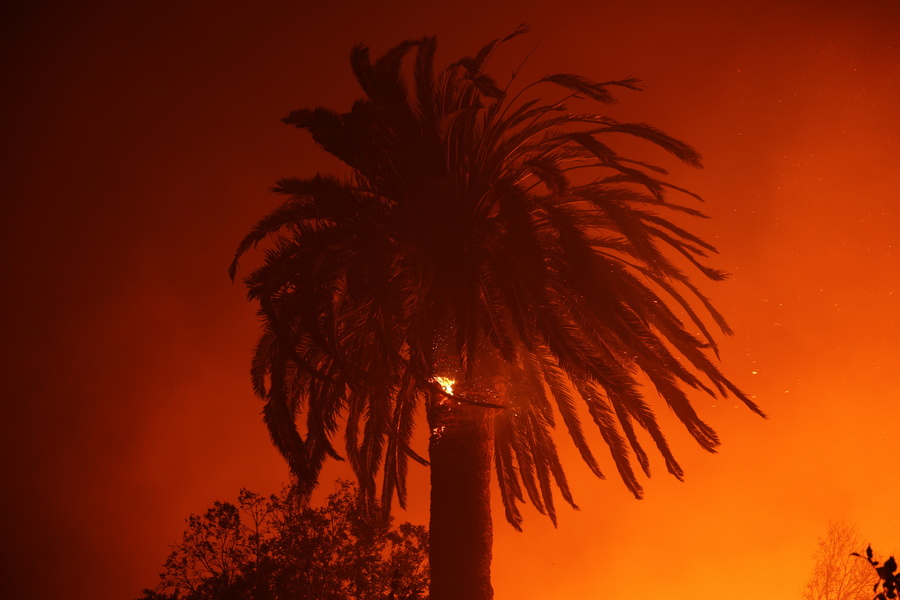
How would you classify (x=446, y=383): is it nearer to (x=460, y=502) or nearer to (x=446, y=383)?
(x=446, y=383)

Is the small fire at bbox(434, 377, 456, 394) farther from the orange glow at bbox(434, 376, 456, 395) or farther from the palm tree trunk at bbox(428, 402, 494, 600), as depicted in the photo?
the palm tree trunk at bbox(428, 402, 494, 600)

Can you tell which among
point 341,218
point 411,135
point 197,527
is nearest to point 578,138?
point 411,135

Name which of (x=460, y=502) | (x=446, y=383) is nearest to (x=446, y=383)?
(x=446, y=383)

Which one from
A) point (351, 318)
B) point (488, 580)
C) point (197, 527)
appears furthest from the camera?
point (197, 527)

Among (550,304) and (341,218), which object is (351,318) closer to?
(341,218)

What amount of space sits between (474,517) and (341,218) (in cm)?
422

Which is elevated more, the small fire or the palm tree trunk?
the small fire

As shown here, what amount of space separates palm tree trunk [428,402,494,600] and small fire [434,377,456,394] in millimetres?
199

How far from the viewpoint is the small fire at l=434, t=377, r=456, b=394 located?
1176cm

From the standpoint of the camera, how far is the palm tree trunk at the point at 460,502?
35.2 feet

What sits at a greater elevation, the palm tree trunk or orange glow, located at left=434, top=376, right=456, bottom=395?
orange glow, located at left=434, top=376, right=456, bottom=395

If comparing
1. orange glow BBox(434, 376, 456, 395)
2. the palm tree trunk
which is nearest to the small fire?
orange glow BBox(434, 376, 456, 395)

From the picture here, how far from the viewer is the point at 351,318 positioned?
12688 millimetres

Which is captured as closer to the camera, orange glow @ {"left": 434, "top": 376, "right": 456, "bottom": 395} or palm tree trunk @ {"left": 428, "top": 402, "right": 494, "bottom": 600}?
palm tree trunk @ {"left": 428, "top": 402, "right": 494, "bottom": 600}
